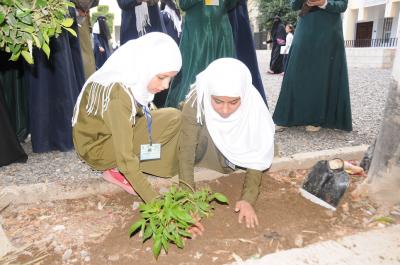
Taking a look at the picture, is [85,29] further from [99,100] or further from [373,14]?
[373,14]

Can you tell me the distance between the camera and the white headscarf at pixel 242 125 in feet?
6.88

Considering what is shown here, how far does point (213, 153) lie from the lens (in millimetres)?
2518

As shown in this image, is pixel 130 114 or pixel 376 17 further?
pixel 376 17

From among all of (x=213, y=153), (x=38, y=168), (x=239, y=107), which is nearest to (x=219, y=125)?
(x=239, y=107)

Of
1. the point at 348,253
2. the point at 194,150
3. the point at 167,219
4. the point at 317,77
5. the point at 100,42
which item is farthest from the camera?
the point at 100,42

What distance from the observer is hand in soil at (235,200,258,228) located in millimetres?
1979

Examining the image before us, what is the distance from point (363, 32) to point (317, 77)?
23668 mm

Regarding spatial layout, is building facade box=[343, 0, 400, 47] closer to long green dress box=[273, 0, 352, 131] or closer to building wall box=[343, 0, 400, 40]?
building wall box=[343, 0, 400, 40]

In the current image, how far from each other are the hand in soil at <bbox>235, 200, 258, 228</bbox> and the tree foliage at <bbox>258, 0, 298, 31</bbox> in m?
22.3

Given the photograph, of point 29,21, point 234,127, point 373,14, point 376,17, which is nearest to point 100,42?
point 234,127

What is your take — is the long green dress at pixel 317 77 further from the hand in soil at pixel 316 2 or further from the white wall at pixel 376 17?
the white wall at pixel 376 17

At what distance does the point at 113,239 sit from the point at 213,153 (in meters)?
0.94

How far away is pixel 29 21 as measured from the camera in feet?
4.26

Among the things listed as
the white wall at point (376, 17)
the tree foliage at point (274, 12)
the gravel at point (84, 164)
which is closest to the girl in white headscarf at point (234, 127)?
the gravel at point (84, 164)
